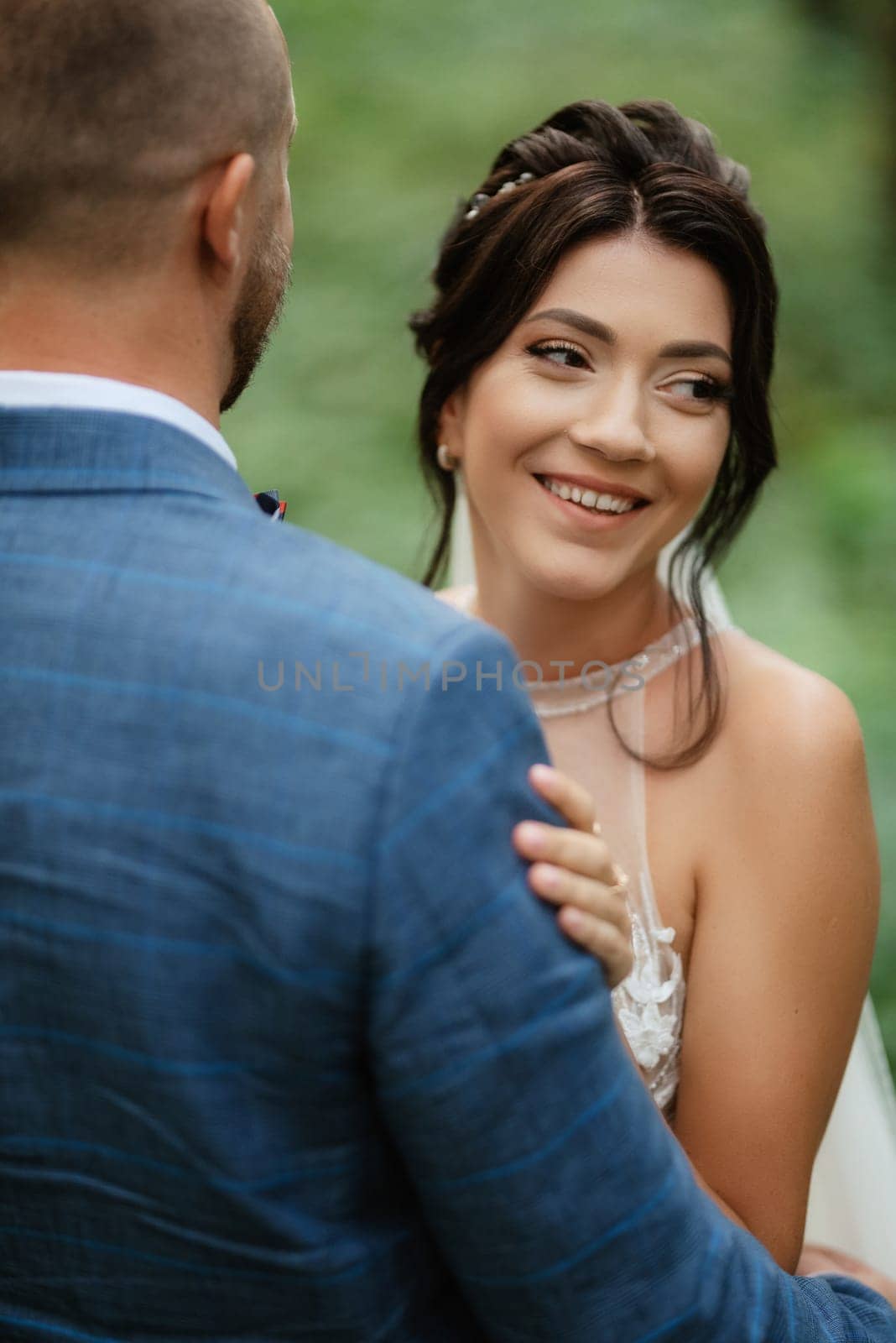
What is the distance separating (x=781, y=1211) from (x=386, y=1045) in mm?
1177

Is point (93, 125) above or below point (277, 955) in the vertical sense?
above

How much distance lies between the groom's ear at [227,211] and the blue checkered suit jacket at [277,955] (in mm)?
230

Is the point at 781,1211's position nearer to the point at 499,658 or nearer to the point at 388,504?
the point at 499,658

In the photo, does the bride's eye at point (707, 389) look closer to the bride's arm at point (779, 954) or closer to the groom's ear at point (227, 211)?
the bride's arm at point (779, 954)

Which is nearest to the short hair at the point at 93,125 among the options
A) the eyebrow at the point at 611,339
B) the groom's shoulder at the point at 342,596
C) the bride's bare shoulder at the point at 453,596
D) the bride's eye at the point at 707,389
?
the groom's shoulder at the point at 342,596

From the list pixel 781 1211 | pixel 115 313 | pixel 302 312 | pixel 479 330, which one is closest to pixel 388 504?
pixel 302 312

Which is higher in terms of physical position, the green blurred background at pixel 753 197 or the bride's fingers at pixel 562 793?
the green blurred background at pixel 753 197

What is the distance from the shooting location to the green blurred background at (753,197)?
534cm

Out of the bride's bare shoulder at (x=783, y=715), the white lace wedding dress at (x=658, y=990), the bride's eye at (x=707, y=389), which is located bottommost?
the white lace wedding dress at (x=658, y=990)

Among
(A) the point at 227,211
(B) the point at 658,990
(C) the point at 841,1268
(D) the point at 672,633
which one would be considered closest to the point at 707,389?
(D) the point at 672,633

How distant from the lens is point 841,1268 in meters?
2.29

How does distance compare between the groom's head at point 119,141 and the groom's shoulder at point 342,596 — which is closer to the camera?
the groom's shoulder at point 342,596

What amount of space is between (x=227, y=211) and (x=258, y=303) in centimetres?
14

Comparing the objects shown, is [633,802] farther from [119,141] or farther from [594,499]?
[119,141]
